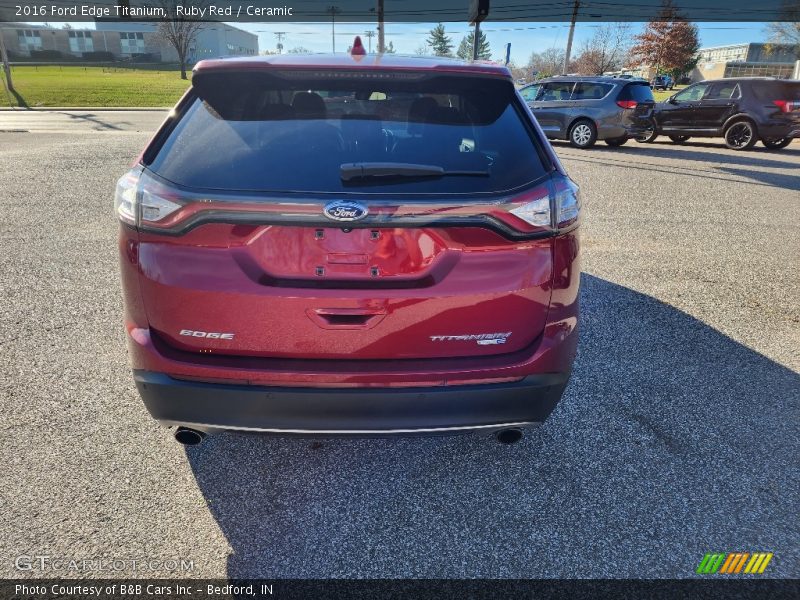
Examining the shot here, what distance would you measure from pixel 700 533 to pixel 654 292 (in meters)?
3.00

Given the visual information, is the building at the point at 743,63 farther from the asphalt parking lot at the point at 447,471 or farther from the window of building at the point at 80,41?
the window of building at the point at 80,41

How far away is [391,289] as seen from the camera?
194cm

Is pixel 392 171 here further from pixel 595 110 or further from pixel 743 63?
pixel 743 63

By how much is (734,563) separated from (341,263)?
191cm

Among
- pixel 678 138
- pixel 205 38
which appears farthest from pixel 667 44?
pixel 205 38

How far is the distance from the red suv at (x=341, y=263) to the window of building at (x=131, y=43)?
10438 cm

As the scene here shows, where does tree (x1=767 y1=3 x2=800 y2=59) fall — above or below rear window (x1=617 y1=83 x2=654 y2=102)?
above

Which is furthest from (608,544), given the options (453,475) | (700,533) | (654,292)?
(654,292)

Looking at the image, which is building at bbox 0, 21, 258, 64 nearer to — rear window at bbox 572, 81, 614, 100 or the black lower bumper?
rear window at bbox 572, 81, 614, 100

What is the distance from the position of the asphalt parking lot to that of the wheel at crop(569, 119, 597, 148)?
1143 cm

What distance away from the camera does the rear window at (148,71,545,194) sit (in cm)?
197

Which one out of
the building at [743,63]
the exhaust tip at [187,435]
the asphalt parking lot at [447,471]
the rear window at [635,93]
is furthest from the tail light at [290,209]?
the building at [743,63]

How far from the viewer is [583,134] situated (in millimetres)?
15219
